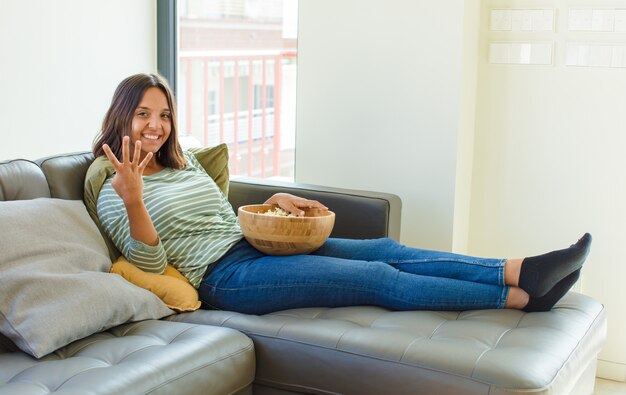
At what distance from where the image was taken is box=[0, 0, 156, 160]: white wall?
10.4 ft

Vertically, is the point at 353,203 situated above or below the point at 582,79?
below

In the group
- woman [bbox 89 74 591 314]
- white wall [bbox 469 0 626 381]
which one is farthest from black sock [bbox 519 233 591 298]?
white wall [bbox 469 0 626 381]

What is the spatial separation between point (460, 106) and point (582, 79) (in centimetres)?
45

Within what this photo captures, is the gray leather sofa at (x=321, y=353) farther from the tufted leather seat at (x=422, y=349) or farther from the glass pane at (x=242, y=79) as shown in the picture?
the glass pane at (x=242, y=79)

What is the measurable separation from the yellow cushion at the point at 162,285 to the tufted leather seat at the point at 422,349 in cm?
5

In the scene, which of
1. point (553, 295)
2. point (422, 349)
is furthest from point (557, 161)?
point (422, 349)

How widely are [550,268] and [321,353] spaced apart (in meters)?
0.67

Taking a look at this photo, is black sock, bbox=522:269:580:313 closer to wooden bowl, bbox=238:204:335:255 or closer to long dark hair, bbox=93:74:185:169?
wooden bowl, bbox=238:204:335:255

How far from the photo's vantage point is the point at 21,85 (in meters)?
3.21

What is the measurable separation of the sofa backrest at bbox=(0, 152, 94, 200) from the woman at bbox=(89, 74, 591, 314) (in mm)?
94

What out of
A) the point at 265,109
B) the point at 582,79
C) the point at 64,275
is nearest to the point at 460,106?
the point at 582,79

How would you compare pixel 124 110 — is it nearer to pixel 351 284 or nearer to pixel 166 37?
pixel 351 284

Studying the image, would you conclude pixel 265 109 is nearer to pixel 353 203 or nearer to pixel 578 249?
pixel 353 203

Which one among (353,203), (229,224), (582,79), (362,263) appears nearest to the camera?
(362,263)
